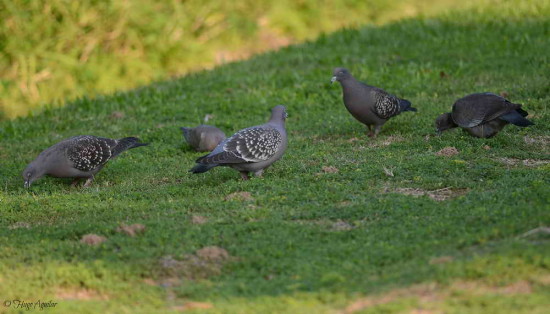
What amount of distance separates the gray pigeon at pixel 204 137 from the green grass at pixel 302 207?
20 cm

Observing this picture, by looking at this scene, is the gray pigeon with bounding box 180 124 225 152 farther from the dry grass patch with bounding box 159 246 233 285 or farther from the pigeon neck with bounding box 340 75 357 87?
the dry grass patch with bounding box 159 246 233 285

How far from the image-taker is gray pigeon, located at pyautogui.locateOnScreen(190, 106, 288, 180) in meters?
8.31

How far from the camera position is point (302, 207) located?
7375 mm

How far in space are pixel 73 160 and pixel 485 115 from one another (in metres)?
4.62

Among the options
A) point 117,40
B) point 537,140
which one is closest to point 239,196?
point 537,140

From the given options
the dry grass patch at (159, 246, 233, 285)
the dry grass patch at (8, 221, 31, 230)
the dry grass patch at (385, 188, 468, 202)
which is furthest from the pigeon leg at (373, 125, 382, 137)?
the dry grass patch at (8, 221, 31, 230)

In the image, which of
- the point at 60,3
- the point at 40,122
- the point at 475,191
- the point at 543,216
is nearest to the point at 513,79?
the point at 475,191

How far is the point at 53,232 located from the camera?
23.1 feet

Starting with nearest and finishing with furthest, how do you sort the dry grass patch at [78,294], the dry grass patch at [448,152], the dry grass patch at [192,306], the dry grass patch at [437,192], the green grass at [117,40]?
the dry grass patch at [192,306]
the dry grass patch at [78,294]
the dry grass patch at [437,192]
the dry grass patch at [448,152]
the green grass at [117,40]

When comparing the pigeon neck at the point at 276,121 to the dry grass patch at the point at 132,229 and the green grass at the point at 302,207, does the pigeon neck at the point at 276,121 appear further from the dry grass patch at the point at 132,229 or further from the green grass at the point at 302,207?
the dry grass patch at the point at 132,229

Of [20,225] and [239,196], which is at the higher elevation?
[239,196]

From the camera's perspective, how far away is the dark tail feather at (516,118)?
8931 mm

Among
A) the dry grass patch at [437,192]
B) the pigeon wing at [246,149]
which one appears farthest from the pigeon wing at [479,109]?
the pigeon wing at [246,149]

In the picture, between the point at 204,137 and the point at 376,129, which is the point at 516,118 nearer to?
the point at 376,129
